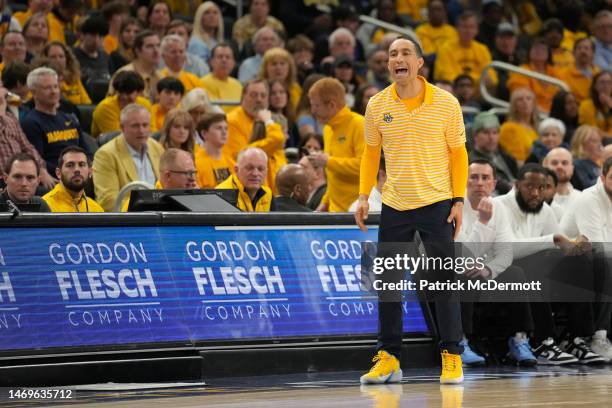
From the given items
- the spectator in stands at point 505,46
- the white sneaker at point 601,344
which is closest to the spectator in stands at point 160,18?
the spectator in stands at point 505,46

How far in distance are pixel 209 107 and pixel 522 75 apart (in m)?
6.33

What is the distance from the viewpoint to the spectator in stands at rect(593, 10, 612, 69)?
1972cm

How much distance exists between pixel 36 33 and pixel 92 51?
775 millimetres

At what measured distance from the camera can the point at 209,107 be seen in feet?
43.7

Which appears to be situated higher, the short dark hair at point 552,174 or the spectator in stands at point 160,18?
the spectator in stands at point 160,18

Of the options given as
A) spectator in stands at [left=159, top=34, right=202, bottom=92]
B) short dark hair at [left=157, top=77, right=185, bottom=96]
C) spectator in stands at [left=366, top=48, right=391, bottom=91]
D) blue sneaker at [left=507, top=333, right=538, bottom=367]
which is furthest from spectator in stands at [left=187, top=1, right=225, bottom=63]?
blue sneaker at [left=507, top=333, right=538, bottom=367]

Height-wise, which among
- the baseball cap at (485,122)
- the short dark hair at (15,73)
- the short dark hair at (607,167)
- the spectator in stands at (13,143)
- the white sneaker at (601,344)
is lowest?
the white sneaker at (601,344)

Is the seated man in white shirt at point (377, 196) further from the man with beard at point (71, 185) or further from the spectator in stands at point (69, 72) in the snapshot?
the spectator in stands at point (69, 72)

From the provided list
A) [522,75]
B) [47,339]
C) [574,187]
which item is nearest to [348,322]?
[47,339]

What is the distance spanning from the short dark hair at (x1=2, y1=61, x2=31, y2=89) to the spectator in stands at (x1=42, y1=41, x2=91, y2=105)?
0.68m

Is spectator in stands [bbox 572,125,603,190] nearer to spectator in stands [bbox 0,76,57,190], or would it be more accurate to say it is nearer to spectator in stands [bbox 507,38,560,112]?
spectator in stands [bbox 507,38,560,112]

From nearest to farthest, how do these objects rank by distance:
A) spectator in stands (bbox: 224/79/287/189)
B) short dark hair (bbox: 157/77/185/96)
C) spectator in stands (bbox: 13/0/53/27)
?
spectator in stands (bbox: 224/79/287/189)
short dark hair (bbox: 157/77/185/96)
spectator in stands (bbox: 13/0/53/27)

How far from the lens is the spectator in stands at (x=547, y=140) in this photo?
15055 millimetres

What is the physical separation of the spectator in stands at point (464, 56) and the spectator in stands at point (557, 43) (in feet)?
3.42
